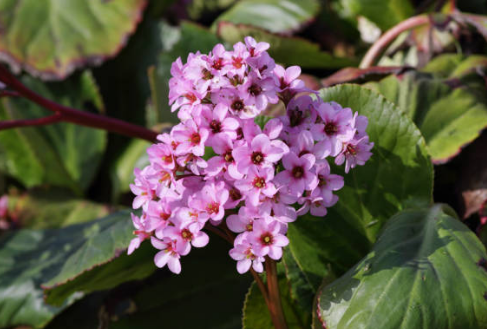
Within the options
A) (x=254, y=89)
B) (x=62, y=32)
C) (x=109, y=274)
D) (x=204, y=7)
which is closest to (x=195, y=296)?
(x=109, y=274)

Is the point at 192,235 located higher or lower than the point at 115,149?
higher

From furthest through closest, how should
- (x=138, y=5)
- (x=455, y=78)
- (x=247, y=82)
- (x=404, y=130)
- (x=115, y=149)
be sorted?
1. (x=115, y=149)
2. (x=138, y=5)
3. (x=455, y=78)
4. (x=404, y=130)
5. (x=247, y=82)

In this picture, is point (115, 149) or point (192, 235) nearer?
point (192, 235)

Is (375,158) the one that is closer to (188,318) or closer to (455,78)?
(455,78)

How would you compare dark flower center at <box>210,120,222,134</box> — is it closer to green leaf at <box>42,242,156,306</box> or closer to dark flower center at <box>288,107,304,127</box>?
dark flower center at <box>288,107,304,127</box>

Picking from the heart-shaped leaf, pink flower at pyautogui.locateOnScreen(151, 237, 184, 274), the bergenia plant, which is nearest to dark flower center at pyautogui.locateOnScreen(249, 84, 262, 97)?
the bergenia plant

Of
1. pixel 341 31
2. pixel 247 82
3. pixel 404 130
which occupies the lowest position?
pixel 341 31

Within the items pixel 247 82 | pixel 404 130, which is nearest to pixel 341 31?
pixel 404 130

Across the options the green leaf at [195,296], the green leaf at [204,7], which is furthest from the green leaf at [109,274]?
the green leaf at [204,7]

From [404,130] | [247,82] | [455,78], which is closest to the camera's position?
[247,82]

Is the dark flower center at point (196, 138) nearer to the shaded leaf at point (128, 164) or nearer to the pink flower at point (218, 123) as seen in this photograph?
the pink flower at point (218, 123)
